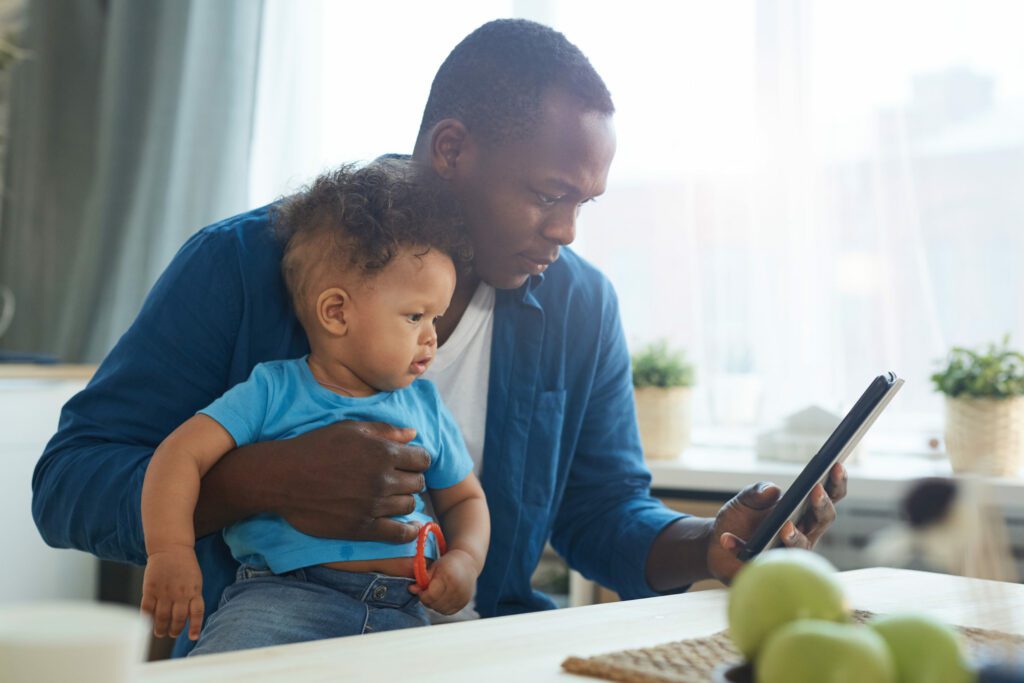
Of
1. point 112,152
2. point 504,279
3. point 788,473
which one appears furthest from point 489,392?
point 112,152

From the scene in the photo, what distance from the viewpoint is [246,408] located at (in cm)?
119

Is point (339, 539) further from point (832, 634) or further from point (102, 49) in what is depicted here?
point (102, 49)

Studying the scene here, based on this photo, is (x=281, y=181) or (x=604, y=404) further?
(x=281, y=181)

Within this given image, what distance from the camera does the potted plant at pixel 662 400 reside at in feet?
7.86

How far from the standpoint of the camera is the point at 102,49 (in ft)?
10.8

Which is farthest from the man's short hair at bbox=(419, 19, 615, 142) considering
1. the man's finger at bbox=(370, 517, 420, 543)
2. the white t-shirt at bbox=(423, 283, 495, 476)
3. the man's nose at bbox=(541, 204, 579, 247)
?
the man's finger at bbox=(370, 517, 420, 543)

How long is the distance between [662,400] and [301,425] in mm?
1325

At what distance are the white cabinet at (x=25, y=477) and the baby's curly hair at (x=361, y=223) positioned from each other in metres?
1.48

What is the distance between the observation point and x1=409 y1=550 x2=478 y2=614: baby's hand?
1141 millimetres

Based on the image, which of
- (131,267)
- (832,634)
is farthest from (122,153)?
(832,634)

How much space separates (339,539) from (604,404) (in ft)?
2.02

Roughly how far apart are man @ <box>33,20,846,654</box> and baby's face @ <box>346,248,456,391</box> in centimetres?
9

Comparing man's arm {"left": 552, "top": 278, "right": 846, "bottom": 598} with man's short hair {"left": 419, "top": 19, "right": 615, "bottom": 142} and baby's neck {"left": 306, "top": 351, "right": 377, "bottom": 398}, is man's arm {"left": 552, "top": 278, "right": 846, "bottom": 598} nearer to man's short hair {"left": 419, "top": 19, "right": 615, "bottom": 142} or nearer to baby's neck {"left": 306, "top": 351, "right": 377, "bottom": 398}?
man's short hair {"left": 419, "top": 19, "right": 615, "bottom": 142}

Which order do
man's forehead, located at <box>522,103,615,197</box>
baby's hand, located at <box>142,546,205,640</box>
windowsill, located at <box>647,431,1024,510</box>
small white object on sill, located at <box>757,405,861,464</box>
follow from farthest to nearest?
small white object on sill, located at <box>757,405,861,464</box> < windowsill, located at <box>647,431,1024,510</box> < man's forehead, located at <box>522,103,615,197</box> < baby's hand, located at <box>142,546,205,640</box>
